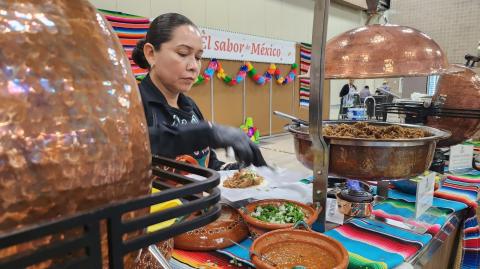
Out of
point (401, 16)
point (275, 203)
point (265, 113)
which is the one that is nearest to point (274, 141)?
point (265, 113)

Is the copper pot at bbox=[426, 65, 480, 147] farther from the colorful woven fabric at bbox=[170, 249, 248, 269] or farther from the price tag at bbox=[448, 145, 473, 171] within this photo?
the colorful woven fabric at bbox=[170, 249, 248, 269]

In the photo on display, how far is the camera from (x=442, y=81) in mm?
1744

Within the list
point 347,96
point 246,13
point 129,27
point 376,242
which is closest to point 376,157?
point 376,242

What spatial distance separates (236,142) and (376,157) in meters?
0.59

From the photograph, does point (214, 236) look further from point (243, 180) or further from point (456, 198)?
point (456, 198)

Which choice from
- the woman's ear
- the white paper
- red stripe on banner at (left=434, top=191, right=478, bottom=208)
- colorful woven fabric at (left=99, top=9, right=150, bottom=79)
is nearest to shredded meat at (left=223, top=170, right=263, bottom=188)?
the white paper

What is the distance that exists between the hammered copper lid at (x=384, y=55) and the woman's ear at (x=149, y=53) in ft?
2.46

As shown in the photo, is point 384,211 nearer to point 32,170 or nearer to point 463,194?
point 463,194

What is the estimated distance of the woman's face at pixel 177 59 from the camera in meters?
1.35

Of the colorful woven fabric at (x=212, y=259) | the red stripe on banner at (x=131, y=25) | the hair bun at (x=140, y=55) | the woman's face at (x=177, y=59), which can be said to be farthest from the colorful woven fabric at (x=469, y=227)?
the red stripe on banner at (x=131, y=25)

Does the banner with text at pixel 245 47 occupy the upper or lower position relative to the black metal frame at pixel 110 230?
upper

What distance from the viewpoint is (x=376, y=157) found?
90cm

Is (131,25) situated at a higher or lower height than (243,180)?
higher

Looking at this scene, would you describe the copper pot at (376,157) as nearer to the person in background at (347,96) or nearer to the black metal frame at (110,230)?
the black metal frame at (110,230)
